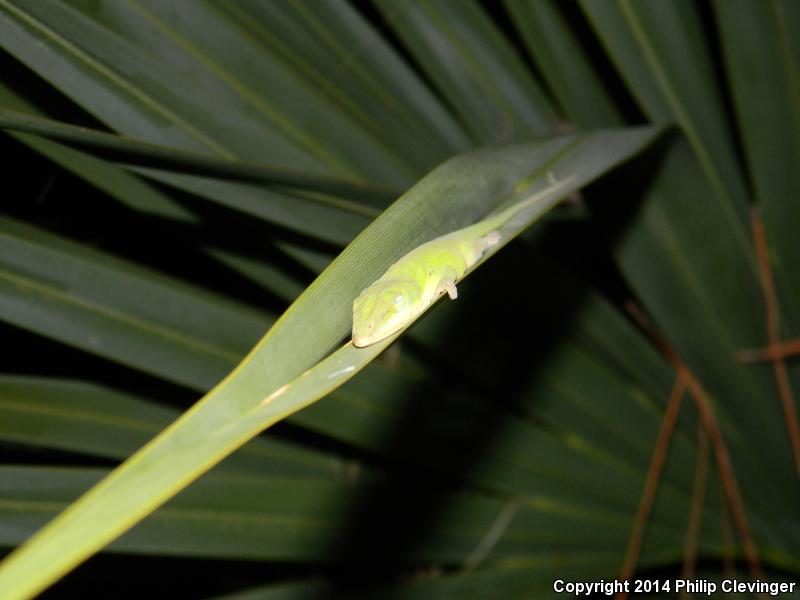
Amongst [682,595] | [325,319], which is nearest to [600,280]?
[682,595]

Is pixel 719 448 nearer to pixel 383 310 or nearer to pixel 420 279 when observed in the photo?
pixel 420 279

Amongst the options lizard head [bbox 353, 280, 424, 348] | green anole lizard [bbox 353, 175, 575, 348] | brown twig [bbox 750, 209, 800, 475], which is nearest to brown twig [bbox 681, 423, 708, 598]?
brown twig [bbox 750, 209, 800, 475]

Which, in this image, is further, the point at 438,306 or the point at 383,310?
the point at 438,306

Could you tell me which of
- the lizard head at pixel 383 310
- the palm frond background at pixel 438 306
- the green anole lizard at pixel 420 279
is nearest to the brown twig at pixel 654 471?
the palm frond background at pixel 438 306

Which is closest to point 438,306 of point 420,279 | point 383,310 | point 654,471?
point 420,279

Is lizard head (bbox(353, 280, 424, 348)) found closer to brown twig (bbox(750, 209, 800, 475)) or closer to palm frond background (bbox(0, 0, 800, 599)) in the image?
palm frond background (bbox(0, 0, 800, 599))

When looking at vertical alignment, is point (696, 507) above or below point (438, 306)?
below

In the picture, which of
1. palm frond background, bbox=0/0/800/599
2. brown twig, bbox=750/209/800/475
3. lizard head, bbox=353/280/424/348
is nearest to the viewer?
lizard head, bbox=353/280/424/348
